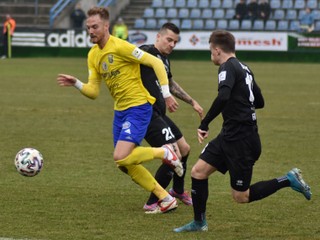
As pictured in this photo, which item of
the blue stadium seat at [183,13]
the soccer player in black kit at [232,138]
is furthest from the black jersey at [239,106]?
the blue stadium seat at [183,13]

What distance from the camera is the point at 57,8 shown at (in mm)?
41812

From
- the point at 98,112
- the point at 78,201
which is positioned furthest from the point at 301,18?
the point at 78,201

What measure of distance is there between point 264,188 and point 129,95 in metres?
1.67

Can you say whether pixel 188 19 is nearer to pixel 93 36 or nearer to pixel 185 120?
pixel 185 120

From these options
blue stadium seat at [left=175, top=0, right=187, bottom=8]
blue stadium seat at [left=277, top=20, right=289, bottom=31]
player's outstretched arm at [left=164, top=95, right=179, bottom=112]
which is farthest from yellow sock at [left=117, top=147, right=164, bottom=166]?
blue stadium seat at [left=175, top=0, right=187, bottom=8]

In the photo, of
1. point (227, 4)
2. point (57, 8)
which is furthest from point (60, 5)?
point (227, 4)

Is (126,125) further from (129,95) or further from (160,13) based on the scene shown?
(160,13)

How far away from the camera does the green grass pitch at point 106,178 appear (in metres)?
7.39

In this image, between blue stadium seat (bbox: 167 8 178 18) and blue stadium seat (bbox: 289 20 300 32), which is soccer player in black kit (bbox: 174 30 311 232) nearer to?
blue stadium seat (bbox: 289 20 300 32)

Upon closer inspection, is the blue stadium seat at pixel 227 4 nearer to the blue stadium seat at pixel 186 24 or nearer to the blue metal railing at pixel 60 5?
the blue stadium seat at pixel 186 24

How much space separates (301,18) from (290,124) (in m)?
22.8

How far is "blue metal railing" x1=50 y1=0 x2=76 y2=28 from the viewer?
40.3 metres

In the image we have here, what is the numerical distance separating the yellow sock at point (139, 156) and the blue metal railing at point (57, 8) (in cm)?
3284

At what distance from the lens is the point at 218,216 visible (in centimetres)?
806
